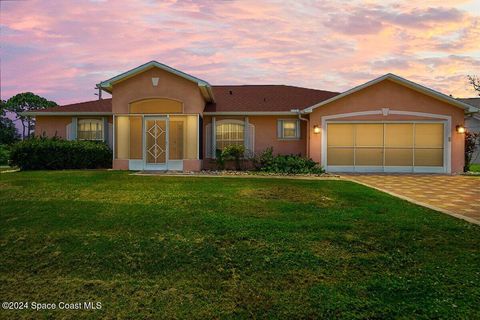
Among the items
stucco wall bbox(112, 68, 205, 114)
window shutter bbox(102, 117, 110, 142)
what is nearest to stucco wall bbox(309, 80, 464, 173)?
stucco wall bbox(112, 68, 205, 114)

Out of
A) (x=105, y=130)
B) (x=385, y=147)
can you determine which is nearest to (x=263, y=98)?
(x=385, y=147)

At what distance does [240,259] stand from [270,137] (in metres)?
14.0

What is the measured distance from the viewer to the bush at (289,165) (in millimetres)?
15617

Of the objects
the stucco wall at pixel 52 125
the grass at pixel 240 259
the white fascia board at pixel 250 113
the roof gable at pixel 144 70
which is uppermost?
the roof gable at pixel 144 70

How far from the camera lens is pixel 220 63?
21.2 metres

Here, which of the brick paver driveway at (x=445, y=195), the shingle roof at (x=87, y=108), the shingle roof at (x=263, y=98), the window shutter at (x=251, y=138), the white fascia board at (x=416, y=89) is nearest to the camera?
the brick paver driveway at (x=445, y=195)

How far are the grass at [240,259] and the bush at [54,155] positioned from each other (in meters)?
8.46

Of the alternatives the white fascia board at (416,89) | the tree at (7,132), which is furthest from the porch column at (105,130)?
the tree at (7,132)

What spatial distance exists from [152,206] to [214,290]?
3.99m

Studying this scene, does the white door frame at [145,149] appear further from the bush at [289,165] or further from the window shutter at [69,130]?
the window shutter at [69,130]

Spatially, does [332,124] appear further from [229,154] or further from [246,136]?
[229,154]

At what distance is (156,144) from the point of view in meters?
16.5

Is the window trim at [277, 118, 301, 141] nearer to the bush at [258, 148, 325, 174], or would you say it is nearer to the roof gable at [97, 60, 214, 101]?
the bush at [258, 148, 325, 174]

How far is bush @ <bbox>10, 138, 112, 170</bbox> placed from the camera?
1553cm
